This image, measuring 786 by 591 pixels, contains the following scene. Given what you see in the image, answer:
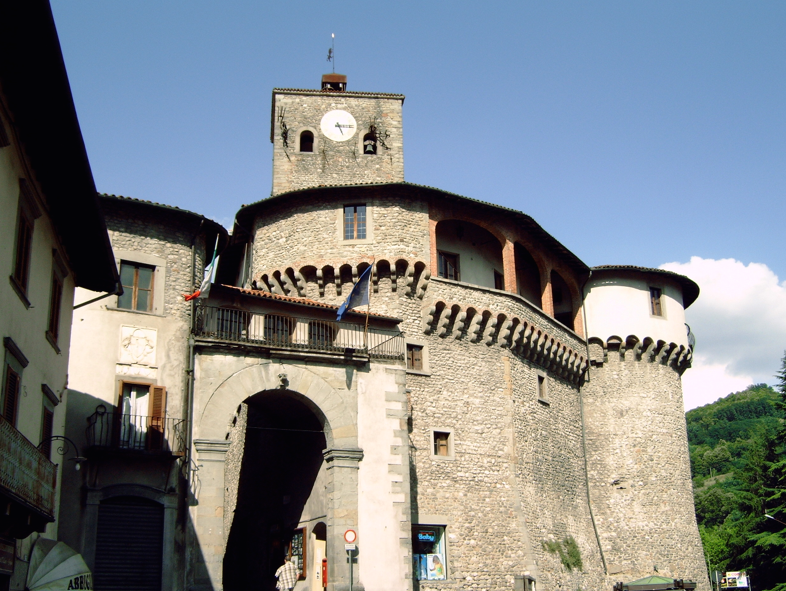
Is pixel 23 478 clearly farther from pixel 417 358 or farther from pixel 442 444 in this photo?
pixel 417 358

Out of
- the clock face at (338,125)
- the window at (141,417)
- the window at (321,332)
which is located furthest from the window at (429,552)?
the clock face at (338,125)

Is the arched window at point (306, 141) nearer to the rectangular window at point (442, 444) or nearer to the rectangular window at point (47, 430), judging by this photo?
the rectangular window at point (442, 444)

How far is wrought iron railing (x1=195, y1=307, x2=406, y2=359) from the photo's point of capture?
24453 mm

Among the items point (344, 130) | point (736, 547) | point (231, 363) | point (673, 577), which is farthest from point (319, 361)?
Answer: point (736, 547)

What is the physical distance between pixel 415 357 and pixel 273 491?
6951mm

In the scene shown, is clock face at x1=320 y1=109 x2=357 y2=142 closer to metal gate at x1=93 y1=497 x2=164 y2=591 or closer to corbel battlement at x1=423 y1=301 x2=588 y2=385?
corbel battlement at x1=423 y1=301 x2=588 y2=385

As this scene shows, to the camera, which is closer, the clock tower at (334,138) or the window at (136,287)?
the window at (136,287)

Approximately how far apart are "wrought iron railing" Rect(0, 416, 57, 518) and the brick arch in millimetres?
8694

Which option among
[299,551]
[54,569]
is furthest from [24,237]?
[299,551]

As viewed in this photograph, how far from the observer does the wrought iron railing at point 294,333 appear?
963 inches

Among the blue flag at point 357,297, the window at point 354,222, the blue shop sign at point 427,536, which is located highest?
the window at point 354,222

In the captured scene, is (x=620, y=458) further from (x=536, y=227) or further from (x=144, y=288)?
(x=144, y=288)

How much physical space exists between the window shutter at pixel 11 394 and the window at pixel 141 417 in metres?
7.23

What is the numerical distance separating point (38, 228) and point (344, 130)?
2579cm
